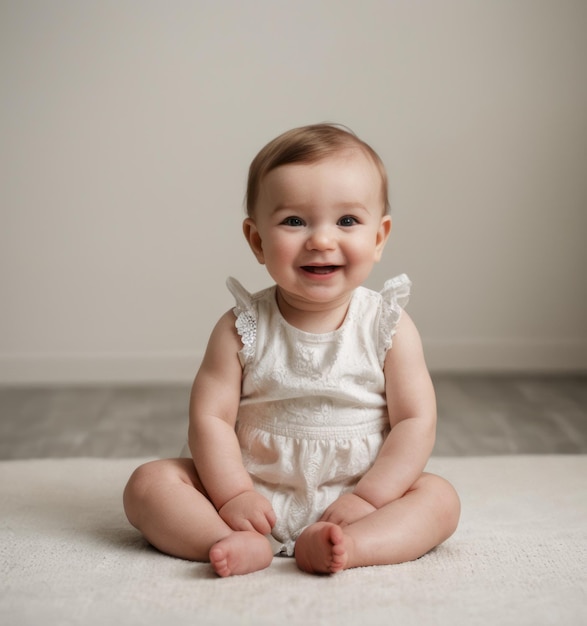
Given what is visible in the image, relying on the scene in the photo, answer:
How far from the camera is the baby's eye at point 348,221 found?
1.19 metres

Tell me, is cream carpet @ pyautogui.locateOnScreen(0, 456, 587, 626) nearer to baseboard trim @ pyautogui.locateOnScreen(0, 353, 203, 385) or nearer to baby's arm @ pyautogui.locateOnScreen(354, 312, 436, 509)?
baby's arm @ pyautogui.locateOnScreen(354, 312, 436, 509)

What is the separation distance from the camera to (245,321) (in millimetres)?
1265

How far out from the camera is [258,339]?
4.12ft

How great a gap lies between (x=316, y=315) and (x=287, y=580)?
0.38 m

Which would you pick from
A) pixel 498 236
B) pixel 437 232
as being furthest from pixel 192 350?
pixel 498 236

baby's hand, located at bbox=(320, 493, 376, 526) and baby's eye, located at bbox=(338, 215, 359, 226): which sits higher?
baby's eye, located at bbox=(338, 215, 359, 226)

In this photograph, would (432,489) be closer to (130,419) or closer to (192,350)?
(130,419)

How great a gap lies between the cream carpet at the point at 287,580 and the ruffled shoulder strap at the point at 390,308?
277 millimetres

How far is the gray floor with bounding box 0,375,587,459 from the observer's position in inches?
77.6

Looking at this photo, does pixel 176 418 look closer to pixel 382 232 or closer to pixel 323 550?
pixel 382 232

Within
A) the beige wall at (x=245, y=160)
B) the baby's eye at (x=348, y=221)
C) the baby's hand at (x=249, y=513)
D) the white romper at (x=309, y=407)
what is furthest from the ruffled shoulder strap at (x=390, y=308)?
the beige wall at (x=245, y=160)

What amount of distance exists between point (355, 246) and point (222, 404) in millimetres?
280

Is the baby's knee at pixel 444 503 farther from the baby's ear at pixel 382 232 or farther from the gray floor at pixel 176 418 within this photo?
the gray floor at pixel 176 418

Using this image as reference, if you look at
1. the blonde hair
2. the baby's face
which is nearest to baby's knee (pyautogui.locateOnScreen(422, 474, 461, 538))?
the baby's face
